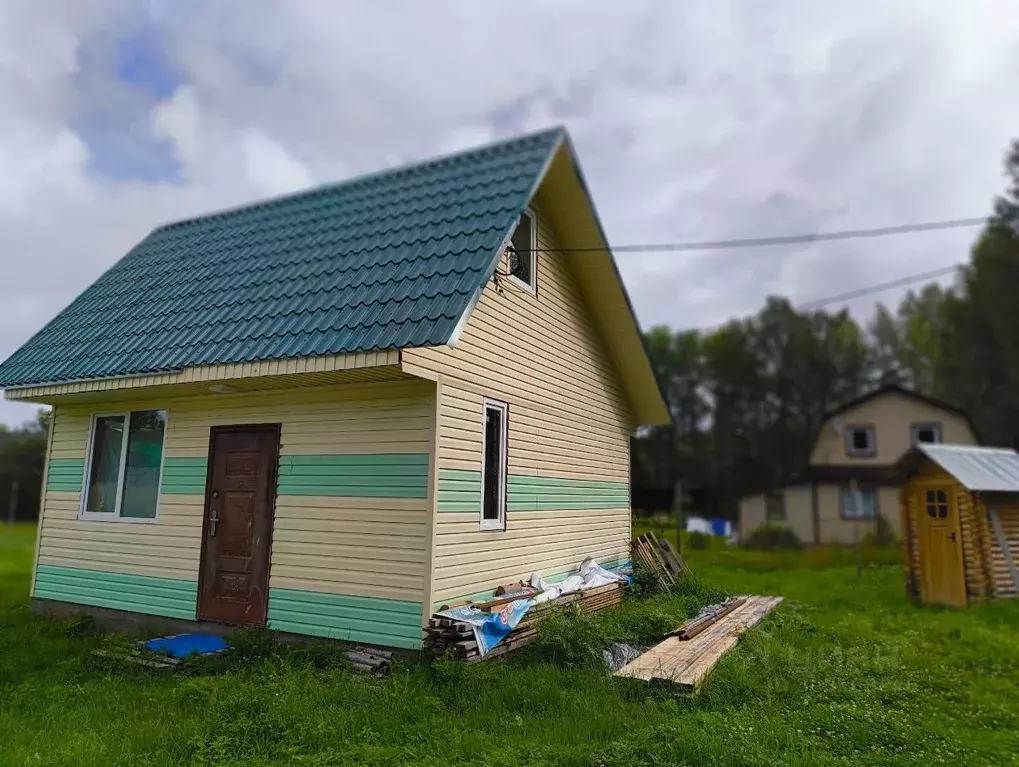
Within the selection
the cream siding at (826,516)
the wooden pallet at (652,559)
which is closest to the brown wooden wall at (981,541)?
the wooden pallet at (652,559)

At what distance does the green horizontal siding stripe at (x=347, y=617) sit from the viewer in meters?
6.59

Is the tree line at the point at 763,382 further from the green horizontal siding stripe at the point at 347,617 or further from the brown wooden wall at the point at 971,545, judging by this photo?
the green horizontal siding stripe at the point at 347,617

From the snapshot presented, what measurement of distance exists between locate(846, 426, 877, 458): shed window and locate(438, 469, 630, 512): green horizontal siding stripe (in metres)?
22.3

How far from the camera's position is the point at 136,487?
898 cm

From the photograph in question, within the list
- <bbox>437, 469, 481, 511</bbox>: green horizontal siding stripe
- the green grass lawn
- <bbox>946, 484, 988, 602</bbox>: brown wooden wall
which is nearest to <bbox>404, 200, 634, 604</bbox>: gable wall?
<bbox>437, 469, 481, 511</bbox>: green horizontal siding stripe

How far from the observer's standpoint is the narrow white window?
7.89 meters

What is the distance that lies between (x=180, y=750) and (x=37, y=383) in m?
6.12

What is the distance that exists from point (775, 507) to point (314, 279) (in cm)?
2760

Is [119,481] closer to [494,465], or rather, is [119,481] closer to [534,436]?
[494,465]

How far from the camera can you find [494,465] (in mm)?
8109

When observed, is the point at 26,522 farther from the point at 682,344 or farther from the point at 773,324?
the point at 773,324

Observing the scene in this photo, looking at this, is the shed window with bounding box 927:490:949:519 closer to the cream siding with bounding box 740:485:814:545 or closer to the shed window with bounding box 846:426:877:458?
the cream siding with bounding box 740:485:814:545

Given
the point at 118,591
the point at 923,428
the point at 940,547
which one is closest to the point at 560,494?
the point at 118,591

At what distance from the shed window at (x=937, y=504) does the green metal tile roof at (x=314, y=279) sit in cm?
977
